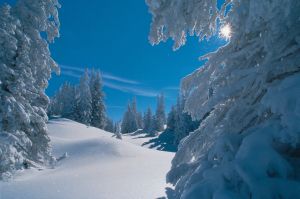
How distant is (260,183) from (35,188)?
10358 mm

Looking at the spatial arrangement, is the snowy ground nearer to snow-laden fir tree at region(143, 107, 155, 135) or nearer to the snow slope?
the snow slope

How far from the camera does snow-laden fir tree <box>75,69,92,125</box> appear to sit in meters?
50.7

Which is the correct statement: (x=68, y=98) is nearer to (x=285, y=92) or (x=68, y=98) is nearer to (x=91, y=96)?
(x=91, y=96)

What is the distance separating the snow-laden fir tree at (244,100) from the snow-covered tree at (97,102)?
49.1 meters

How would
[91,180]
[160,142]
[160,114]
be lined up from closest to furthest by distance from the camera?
[91,180]
[160,142]
[160,114]

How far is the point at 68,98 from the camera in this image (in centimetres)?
6419

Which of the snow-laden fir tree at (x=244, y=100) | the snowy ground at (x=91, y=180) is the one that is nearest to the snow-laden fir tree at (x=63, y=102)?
the snowy ground at (x=91, y=180)

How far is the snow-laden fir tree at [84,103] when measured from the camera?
50.7 meters

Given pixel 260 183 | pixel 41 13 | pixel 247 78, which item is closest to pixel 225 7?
pixel 247 78

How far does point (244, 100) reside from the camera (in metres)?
4.07

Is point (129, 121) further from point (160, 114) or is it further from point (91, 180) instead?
point (91, 180)

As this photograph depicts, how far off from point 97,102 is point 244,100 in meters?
50.5

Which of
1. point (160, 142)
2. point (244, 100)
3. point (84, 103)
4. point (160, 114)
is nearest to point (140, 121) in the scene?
point (160, 114)

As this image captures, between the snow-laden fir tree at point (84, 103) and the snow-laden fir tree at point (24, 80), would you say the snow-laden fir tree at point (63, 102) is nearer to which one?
the snow-laden fir tree at point (84, 103)
